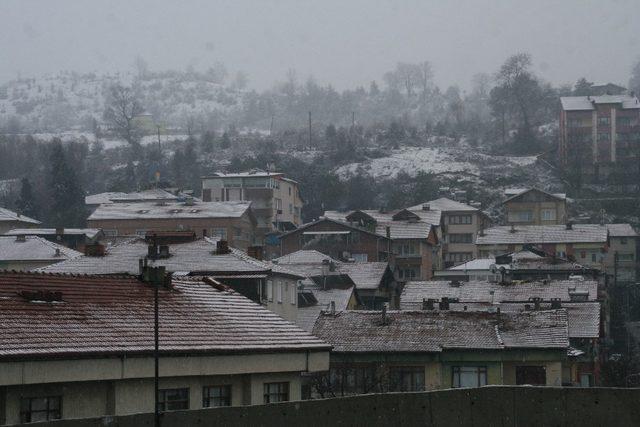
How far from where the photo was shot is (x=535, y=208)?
95.4 meters

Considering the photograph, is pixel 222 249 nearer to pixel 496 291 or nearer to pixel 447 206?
pixel 496 291

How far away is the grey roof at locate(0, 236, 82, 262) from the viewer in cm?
6700

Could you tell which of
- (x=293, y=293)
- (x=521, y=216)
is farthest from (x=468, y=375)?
(x=521, y=216)

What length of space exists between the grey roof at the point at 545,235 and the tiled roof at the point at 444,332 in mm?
42547

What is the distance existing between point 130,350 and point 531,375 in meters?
20.8

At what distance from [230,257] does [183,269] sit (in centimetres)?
193

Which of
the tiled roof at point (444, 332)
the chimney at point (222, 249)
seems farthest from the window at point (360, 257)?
the tiled roof at point (444, 332)

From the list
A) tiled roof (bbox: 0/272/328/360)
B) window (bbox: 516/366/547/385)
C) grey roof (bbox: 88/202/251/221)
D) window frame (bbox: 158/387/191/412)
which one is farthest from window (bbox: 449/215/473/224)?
window frame (bbox: 158/387/191/412)

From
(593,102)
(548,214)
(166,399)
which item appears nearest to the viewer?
(166,399)

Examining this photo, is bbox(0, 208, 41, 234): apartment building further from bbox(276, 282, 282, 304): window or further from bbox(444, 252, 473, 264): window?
bbox(276, 282, 282, 304): window

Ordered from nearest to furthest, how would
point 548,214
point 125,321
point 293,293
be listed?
point 125,321
point 293,293
point 548,214

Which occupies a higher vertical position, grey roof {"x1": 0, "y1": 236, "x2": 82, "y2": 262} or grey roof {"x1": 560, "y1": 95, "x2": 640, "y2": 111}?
grey roof {"x1": 560, "y1": 95, "x2": 640, "y2": 111}

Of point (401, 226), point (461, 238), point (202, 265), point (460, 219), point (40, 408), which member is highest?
point (460, 219)

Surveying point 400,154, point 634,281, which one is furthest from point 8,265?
point 400,154
